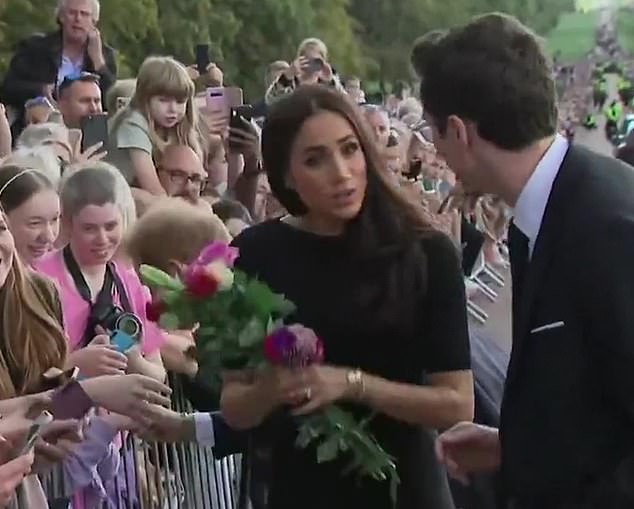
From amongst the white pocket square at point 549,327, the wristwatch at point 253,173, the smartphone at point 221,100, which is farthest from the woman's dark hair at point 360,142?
the smartphone at point 221,100

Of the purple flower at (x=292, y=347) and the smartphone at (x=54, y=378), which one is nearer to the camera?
the purple flower at (x=292, y=347)

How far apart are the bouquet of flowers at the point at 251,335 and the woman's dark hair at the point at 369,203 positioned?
270mm

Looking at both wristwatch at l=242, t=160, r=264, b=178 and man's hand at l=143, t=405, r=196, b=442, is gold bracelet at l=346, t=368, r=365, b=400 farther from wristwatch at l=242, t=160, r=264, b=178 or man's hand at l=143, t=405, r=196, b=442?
wristwatch at l=242, t=160, r=264, b=178

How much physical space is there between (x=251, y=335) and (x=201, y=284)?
176mm

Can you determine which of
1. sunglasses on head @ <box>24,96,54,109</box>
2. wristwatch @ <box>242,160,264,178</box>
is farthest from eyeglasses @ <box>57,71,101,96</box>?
wristwatch @ <box>242,160,264,178</box>

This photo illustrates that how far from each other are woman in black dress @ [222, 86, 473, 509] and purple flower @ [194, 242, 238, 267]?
5.0 inches

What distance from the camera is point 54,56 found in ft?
28.4

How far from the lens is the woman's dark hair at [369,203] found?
3545mm

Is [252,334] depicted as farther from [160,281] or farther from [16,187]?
[16,187]

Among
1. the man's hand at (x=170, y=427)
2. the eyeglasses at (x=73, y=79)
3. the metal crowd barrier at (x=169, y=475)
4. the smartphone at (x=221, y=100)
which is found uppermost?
the eyeglasses at (x=73, y=79)

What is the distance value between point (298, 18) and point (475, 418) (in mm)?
28833

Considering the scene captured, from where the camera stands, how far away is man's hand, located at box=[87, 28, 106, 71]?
8806 millimetres

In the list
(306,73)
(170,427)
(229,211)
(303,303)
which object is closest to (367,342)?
(303,303)

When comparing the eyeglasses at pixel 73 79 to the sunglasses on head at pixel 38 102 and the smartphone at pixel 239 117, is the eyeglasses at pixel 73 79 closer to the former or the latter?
the sunglasses on head at pixel 38 102
